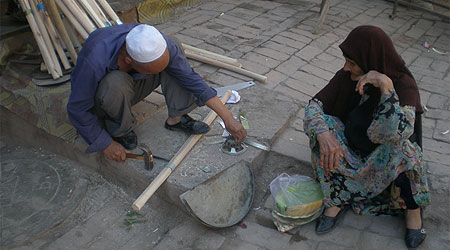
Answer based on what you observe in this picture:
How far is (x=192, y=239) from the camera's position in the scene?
8.32ft

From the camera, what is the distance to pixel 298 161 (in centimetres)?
293

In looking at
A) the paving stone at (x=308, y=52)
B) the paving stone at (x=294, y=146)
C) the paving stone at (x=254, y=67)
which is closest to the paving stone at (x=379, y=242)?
the paving stone at (x=294, y=146)

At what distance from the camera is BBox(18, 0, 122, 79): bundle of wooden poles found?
3.17 meters

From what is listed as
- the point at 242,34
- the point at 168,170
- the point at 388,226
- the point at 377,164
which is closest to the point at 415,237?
the point at 388,226

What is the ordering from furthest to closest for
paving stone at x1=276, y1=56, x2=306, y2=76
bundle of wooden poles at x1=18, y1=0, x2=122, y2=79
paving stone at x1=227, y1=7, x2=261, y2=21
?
1. paving stone at x1=227, y1=7, x2=261, y2=21
2. paving stone at x1=276, y1=56, x2=306, y2=76
3. bundle of wooden poles at x1=18, y1=0, x2=122, y2=79

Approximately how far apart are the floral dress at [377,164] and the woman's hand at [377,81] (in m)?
0.04

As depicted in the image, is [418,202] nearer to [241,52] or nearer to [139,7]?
[241,52]

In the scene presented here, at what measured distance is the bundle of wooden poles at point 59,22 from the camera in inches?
125

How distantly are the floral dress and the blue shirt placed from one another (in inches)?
30.2

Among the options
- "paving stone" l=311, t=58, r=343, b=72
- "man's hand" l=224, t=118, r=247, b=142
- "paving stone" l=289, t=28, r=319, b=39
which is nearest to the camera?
"man's hand" l=224, t=118, r=247, b=142

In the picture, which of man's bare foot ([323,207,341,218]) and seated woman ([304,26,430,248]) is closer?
seated woman ([304,26,430,248])

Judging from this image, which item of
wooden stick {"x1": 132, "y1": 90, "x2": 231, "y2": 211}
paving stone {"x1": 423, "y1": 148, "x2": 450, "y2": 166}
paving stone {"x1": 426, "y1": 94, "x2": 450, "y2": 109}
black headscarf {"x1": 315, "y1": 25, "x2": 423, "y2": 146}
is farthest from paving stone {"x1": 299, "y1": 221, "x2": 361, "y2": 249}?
paving stone {"x1": 426, "y1": 94, "x2": 450, "y2": 109}

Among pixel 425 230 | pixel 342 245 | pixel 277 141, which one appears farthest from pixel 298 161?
pixel 425 230

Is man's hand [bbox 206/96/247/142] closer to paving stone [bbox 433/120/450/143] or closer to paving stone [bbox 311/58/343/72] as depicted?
paving stone [bbox 433/120/450/143]
